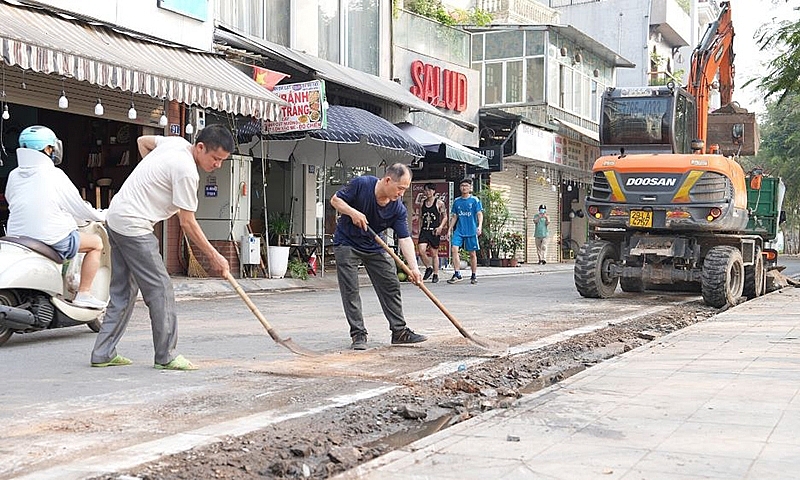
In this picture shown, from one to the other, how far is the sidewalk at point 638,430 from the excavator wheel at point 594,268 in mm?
5684

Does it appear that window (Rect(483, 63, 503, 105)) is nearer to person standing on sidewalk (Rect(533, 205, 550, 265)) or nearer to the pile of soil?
person standing on sidewalk (Rect(533, 205, 550, 265))

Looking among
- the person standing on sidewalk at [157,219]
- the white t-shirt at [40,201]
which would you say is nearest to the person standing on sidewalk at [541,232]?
the white t-shirt at [40,201]

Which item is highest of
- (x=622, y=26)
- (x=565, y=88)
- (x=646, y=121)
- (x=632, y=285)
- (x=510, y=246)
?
(x=622, y=26)

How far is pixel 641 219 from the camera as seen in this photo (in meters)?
12.1

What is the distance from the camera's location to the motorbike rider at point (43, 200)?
23.3 ft

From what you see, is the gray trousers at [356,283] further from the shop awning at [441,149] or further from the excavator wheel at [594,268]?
the shop awning at [441,149]

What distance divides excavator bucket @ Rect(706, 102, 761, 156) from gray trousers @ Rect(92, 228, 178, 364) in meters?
10.9

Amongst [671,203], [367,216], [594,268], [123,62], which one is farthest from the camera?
[594,268]

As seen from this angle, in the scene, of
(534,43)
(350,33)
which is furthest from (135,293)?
(534,43)

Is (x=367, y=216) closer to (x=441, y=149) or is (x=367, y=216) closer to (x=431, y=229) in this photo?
(x=431, y=229)

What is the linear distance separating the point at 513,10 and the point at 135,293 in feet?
101

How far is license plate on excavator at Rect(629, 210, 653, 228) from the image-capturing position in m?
12.1

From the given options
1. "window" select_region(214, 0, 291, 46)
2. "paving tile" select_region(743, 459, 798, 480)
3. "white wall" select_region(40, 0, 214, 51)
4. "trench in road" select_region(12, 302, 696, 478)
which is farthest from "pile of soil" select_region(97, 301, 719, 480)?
"window" select_region(214, 0, 291, 46)

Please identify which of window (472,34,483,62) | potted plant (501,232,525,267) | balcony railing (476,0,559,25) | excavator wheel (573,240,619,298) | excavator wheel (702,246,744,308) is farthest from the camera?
balcony railing (476,0,559,25)
